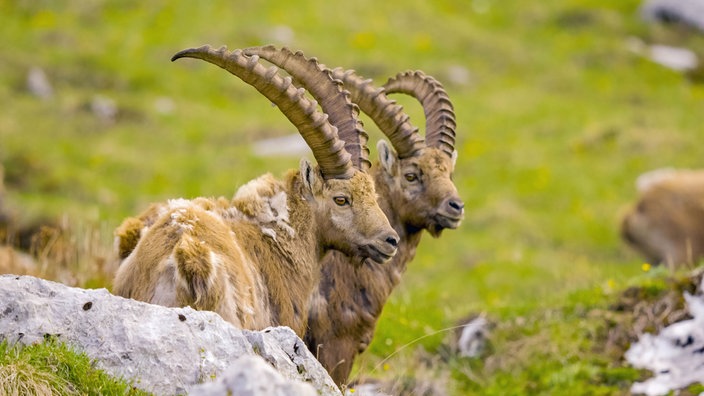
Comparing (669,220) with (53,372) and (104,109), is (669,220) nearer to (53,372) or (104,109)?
(104,109)

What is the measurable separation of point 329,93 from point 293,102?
0.94 metres

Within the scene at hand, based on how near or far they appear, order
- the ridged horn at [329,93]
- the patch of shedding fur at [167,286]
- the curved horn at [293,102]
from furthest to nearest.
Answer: the ridged horn at [329,93] → the curved horn at [293,102] → the patch of shedding fur at [167,286]

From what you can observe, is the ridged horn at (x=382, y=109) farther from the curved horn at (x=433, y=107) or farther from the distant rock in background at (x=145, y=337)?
the distant rock in background at (x=145, y=337)

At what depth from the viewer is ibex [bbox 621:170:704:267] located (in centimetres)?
2147

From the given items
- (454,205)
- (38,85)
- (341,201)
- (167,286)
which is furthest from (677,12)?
(167,286)

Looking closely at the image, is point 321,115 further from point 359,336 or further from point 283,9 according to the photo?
point 283,9

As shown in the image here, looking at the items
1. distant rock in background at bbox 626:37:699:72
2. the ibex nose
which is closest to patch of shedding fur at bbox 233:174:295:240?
the ibex nose

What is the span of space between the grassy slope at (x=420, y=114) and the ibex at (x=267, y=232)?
6.38m

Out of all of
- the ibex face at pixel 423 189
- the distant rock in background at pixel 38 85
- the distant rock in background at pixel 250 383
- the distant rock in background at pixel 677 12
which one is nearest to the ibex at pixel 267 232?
the ibex face at pixel 423 189

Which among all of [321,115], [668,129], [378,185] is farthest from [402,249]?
[668,129]

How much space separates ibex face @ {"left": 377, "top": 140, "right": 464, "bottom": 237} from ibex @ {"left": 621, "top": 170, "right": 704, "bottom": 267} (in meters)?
12.1

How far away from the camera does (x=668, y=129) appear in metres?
30.5

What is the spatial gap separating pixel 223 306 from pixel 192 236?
1.92ft

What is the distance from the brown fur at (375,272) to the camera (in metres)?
9.55
